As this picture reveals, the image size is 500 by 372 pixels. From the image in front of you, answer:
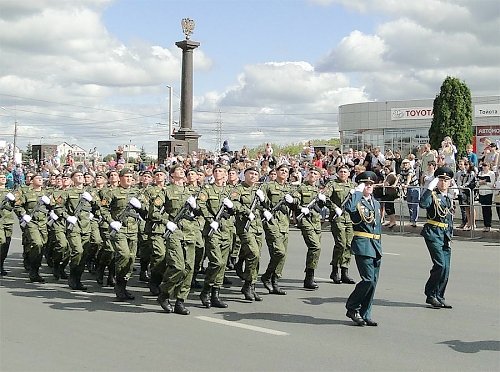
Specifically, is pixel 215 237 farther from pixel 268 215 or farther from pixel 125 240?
pixel 125 240

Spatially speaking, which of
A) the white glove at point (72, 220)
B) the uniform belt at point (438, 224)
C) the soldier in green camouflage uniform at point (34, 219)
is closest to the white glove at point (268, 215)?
the uniform belt at point (438, 224)

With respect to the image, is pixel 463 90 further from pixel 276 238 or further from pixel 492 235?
pixel 276 238

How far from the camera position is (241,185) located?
1045 cm

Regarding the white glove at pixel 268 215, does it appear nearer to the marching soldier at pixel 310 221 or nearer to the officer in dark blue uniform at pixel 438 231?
the marching soldier at pixel 310 221

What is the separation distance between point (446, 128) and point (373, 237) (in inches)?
1192

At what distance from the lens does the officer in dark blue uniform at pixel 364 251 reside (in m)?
8.15

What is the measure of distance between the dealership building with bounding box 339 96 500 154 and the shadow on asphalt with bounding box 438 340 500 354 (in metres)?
45.0

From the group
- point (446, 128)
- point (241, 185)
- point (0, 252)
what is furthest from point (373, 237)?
point (446, 128)

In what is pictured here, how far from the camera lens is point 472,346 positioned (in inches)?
288

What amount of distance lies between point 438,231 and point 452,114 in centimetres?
2935

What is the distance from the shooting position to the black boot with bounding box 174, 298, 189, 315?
29.7 feet

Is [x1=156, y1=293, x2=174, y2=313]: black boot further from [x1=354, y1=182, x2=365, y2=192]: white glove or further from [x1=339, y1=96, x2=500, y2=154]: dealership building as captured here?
[x1=339, y1=96, x2=500, y2=154]: dealership building

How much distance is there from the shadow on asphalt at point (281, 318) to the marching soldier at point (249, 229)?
2.92 feet

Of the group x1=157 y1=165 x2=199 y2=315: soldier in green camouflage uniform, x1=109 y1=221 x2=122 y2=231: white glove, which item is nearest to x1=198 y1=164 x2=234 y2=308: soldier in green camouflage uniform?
x1=157 y1=165 x2=199 y2=315: soldier in green camouflage uniform
